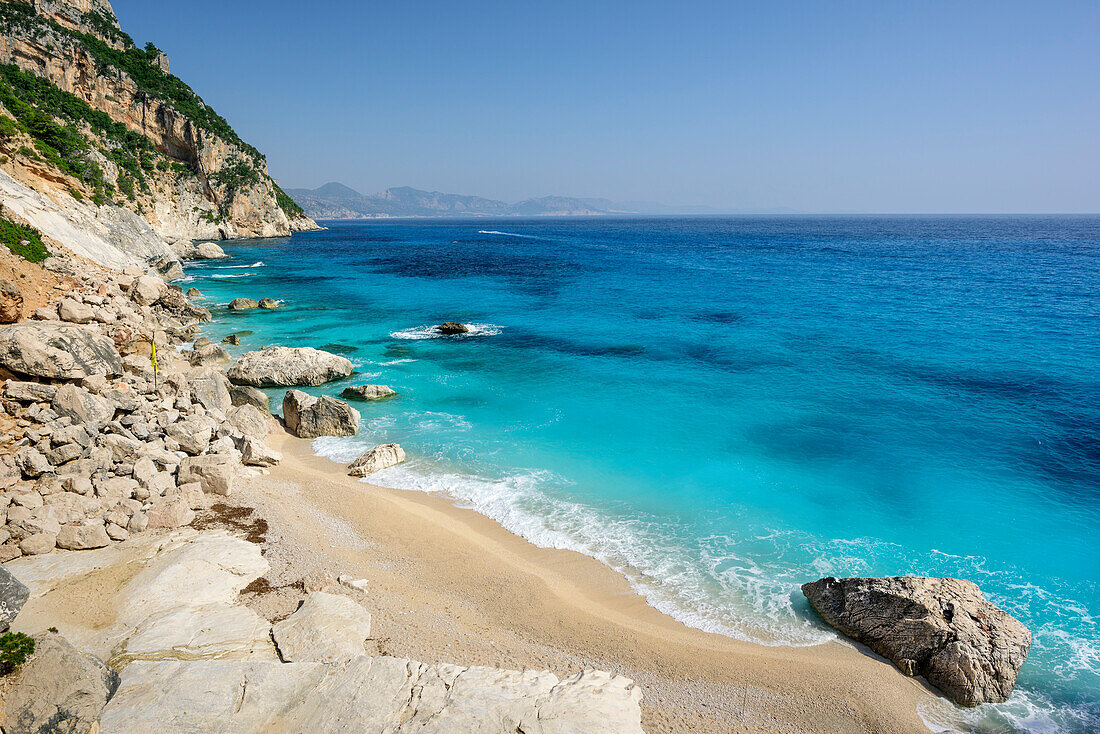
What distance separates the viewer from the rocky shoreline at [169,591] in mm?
6668

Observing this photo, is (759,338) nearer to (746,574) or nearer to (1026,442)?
(1026,442)

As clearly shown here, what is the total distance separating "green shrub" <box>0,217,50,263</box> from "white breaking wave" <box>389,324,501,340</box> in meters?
16.0

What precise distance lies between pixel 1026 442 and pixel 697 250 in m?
75.5

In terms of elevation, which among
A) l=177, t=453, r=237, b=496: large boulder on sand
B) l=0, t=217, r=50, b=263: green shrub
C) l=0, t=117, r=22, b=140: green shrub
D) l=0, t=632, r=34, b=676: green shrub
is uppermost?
l=0, t=117, r=22, b=140: green shrub

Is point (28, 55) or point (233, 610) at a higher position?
point (28, 55)

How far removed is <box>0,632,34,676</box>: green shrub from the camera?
20.6 ft

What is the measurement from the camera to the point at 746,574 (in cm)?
1197

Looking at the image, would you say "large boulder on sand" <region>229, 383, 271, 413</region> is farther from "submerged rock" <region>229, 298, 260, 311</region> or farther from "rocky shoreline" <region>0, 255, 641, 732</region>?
"submerged rock" <region>229, 298, 260, 311</region>

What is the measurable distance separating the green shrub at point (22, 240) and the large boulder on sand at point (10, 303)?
524cm

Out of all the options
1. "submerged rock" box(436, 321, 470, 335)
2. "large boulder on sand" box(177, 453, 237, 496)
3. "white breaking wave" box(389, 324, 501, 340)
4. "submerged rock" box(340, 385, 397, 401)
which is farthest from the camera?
"submerged rock" box(436, 321, 470, 335)

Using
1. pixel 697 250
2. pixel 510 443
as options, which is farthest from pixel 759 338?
pixel 697 250

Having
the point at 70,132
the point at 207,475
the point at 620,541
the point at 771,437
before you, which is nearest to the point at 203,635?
the point at 207,475

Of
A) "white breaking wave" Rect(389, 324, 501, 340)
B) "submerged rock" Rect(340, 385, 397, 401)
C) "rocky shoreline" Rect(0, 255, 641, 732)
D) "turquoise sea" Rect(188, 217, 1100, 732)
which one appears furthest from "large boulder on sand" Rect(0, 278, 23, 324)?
"white breaking wave" Rect(389, 324, 501, 340)

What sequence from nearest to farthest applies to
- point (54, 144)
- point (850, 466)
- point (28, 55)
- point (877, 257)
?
point (850, 466) → point (54, 144) → point (28, 55) → point (877, 257)
